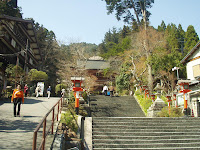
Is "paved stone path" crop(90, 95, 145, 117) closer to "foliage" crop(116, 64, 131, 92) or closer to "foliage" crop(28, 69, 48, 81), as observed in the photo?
"foliage" crop(28, 69, 48, 81)

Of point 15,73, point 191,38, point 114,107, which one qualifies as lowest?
point 114,107

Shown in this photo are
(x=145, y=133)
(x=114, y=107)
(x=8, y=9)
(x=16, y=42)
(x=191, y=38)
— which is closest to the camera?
(x=145, y=133)

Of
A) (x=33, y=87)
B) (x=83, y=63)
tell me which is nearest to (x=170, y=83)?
(x=83, y=63)

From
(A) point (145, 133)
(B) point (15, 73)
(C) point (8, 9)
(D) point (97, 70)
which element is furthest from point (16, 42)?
(A) point (145, 133)

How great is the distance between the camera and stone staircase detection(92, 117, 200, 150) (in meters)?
8.90

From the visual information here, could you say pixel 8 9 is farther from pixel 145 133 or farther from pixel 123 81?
pixel 145 133

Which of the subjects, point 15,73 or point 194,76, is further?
point 194,76

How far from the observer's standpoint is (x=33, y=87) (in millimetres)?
24438

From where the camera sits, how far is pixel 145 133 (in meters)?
9.84

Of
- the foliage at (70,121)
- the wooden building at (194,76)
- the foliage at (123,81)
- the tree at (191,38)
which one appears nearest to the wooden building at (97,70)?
the foliage at (123,81)

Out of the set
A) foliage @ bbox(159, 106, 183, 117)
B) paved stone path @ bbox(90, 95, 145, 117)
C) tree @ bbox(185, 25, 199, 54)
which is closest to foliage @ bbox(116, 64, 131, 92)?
paved stone path @ bbox(90, 95, 145, 117)

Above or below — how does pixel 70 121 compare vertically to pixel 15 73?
below

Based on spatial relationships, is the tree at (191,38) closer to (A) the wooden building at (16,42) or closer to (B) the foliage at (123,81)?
(B) the foliage at (123,81)

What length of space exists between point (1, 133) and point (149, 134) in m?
6.24
